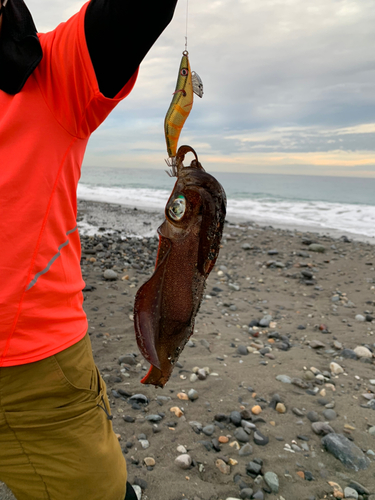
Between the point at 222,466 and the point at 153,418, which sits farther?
the point at 153,418

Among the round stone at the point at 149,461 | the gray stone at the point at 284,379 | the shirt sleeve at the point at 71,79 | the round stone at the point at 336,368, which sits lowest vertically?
the round stone at the point at 149,461

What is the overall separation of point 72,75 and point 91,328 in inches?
161

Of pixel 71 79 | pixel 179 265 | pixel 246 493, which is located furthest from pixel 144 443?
pixel 71 79

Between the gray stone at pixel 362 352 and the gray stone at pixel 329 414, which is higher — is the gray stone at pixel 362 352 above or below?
above

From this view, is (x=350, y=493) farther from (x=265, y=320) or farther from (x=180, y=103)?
(x=265, y=320)

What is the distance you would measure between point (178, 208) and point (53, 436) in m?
1.12

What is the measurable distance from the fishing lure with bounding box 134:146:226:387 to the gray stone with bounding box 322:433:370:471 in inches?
87.7

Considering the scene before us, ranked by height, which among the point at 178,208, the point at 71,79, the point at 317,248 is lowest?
the point at 317,248

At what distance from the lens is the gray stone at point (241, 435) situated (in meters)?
3.26

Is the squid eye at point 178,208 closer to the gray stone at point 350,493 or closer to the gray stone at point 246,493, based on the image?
the gray stone at point 246,493

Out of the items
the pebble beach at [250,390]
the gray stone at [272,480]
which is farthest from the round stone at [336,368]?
the gray stone at [272,480]

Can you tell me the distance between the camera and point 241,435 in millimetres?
3293

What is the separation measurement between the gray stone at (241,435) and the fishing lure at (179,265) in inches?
75.9

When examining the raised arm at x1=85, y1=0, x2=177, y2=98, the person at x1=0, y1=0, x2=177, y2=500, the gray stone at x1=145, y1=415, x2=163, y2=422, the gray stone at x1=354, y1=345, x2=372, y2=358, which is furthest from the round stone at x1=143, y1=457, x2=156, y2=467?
the gray stone at x1=354, y1=345, x2=372, y2=358
